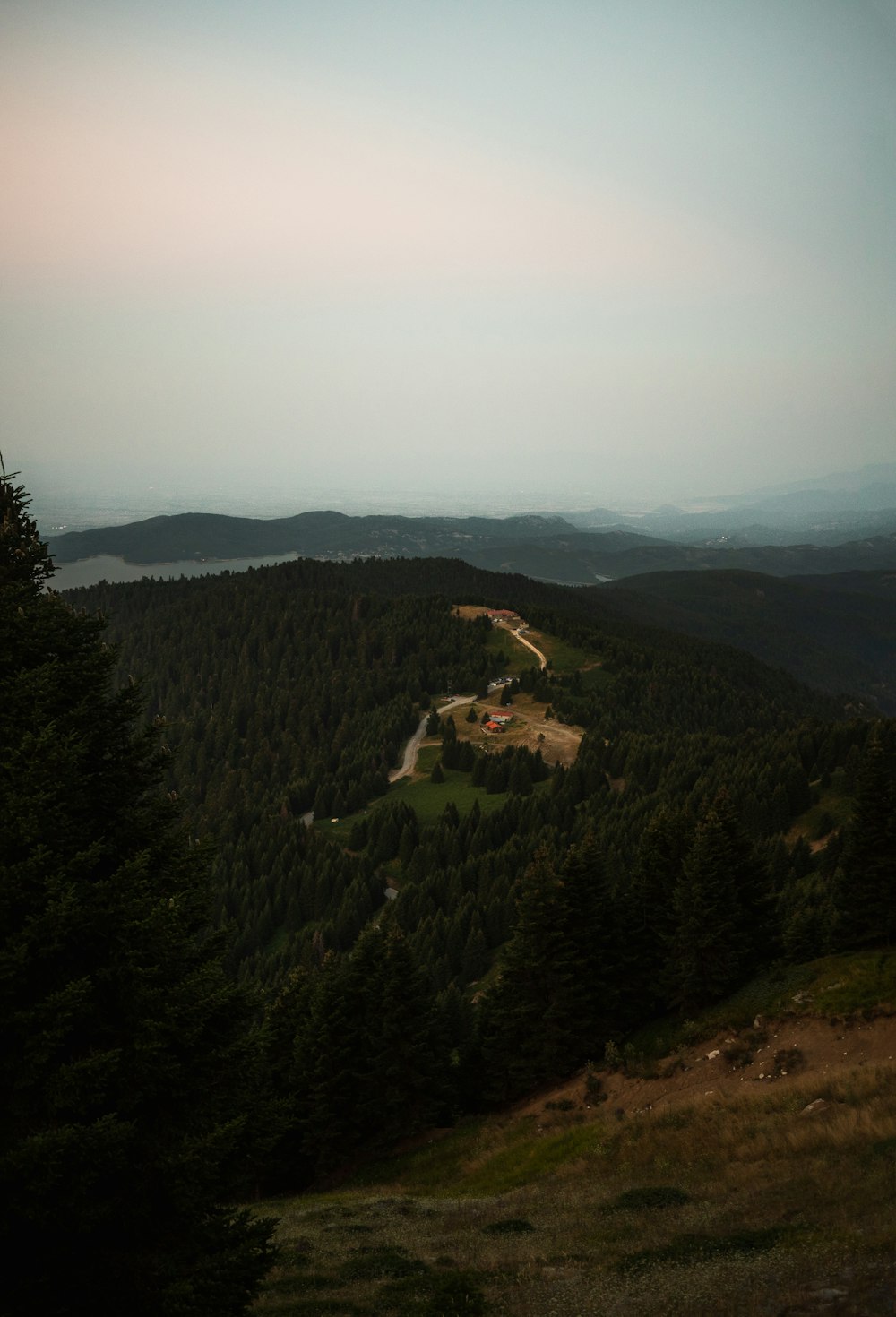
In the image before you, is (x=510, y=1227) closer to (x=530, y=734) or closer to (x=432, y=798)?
(x=432, y=798)

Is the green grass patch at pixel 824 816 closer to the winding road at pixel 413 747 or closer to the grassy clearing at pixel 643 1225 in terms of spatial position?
the grassy clearing at pixel 643 1225

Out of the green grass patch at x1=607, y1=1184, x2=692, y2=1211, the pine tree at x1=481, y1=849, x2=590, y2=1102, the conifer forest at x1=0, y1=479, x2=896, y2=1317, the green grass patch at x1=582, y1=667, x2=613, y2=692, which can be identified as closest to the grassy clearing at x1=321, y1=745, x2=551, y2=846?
the conifer forest at x1=0, y1=479, x2=896, y2=1317

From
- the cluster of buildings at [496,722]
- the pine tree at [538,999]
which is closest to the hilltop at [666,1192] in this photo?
the pine tree at [538,999]

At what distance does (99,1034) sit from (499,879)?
81300 mm

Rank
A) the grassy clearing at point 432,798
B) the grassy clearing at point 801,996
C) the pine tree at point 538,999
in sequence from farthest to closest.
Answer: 1. the grassy clearing at point 432,798
2. the pine tree at point 538,999
3. the grassy clearing at point 801,996

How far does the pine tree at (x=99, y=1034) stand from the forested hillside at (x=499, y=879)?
1.74m

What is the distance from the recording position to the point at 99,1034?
13844 mm

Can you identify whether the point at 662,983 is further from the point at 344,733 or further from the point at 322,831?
the point at 344,733

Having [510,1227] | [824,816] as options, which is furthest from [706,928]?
[824,816]

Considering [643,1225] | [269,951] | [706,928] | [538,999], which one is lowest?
[269,951]

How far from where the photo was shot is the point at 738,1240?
54.4ft

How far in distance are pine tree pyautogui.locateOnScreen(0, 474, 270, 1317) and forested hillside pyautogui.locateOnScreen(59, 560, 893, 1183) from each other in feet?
5.70

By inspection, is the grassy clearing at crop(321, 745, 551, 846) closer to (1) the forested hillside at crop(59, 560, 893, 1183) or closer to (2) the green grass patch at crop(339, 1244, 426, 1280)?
(1) the forested hillside at crop(59, 560, 893, 1183)

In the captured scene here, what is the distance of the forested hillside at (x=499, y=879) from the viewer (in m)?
40.1
